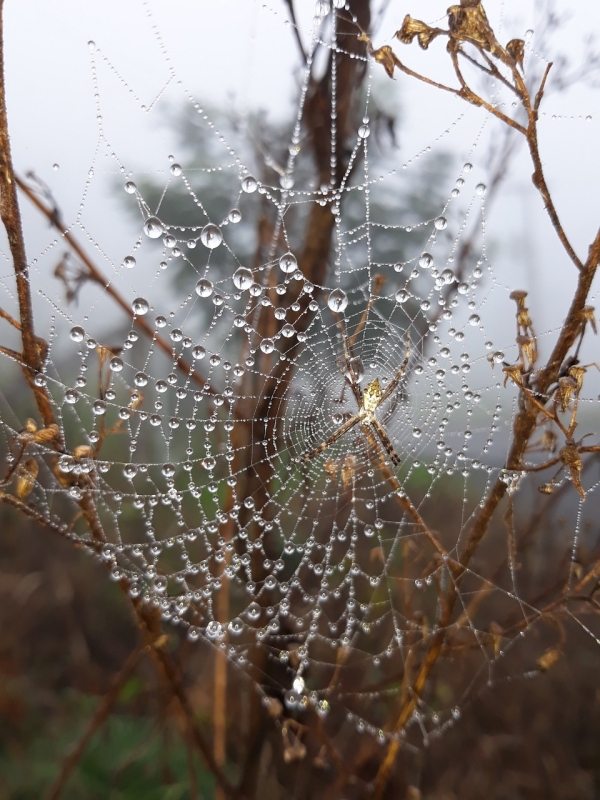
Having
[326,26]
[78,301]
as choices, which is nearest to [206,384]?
[78,301]

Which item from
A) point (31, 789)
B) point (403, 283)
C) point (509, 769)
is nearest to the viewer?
point (403, 283)

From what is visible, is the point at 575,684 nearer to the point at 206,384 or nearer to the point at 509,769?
the point at 509,769

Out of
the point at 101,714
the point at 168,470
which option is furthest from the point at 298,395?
the point at 101,714

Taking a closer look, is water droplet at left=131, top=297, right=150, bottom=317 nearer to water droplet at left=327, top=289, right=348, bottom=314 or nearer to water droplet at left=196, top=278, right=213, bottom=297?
water droplet at left=196, top=278, right=213, bottom=297

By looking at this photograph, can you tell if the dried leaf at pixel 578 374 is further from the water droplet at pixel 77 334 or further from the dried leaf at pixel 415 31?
the water droplet at pixel 77 334

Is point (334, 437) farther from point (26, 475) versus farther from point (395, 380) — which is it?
point (26, 475)

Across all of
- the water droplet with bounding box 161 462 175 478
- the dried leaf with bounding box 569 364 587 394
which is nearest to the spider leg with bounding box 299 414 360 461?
the water droplet with bounding box 161 462 175 478

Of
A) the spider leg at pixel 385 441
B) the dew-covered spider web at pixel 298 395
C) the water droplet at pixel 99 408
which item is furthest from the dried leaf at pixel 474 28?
the spider leg at pixel 385 441

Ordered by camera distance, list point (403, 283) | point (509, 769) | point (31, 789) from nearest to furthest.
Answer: point (403, 283), point (31, 789), point (509, 769)
